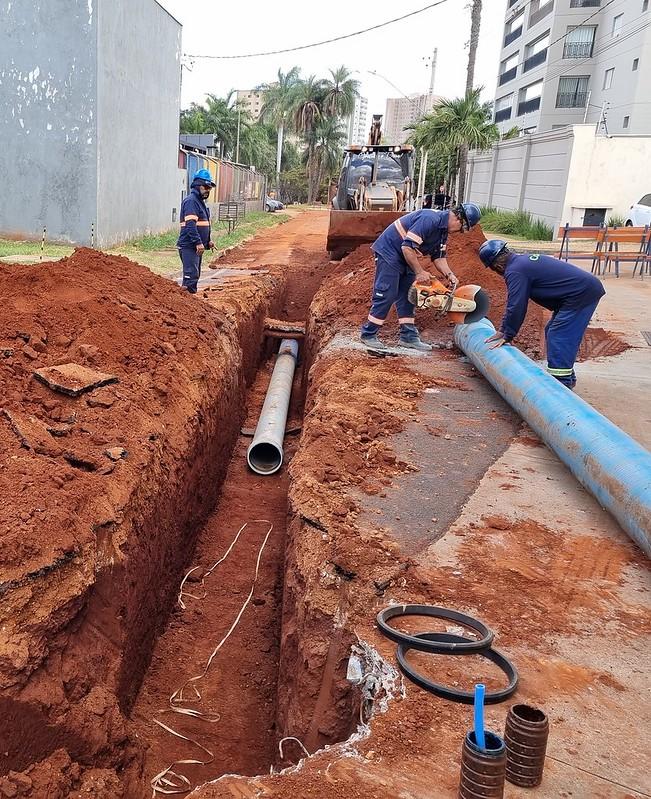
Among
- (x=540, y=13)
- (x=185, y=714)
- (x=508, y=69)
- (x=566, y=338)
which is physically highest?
(x=540, y=13)

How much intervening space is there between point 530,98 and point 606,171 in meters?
29.1

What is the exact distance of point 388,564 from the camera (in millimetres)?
3309

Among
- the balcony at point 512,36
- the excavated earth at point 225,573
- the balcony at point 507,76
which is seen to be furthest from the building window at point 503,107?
the excavated earth at point 225,573

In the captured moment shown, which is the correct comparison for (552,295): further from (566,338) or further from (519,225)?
(519,225)

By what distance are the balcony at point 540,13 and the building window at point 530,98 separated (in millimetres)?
3990

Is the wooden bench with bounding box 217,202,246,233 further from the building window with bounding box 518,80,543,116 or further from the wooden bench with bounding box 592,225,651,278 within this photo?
the building window with bounding box 518,80,543,116

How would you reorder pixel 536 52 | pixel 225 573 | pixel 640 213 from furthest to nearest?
pixel 536 52
pixel 640 213
pixel 225 573

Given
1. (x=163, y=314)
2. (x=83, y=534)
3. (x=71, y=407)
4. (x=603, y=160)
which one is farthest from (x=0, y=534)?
(x=603, y=160)

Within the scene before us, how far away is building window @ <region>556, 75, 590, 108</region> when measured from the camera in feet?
134

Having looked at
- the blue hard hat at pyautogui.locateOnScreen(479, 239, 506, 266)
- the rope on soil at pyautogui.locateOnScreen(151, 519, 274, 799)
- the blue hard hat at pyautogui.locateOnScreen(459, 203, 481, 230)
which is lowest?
the rope on soil at pyautogui.locateOnScreen(151, 519, 274, 799)

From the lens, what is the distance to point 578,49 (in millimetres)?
40156

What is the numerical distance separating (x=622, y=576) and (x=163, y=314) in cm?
506

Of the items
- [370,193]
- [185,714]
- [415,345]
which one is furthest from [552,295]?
[370,193]

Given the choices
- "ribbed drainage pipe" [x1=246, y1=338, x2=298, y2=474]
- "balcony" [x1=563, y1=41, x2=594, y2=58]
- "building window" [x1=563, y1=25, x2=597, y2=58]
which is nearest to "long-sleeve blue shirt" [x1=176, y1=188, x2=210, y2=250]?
"ribbed drainage pipe" [x1=246, y1=338, x2=298, y2=474]
